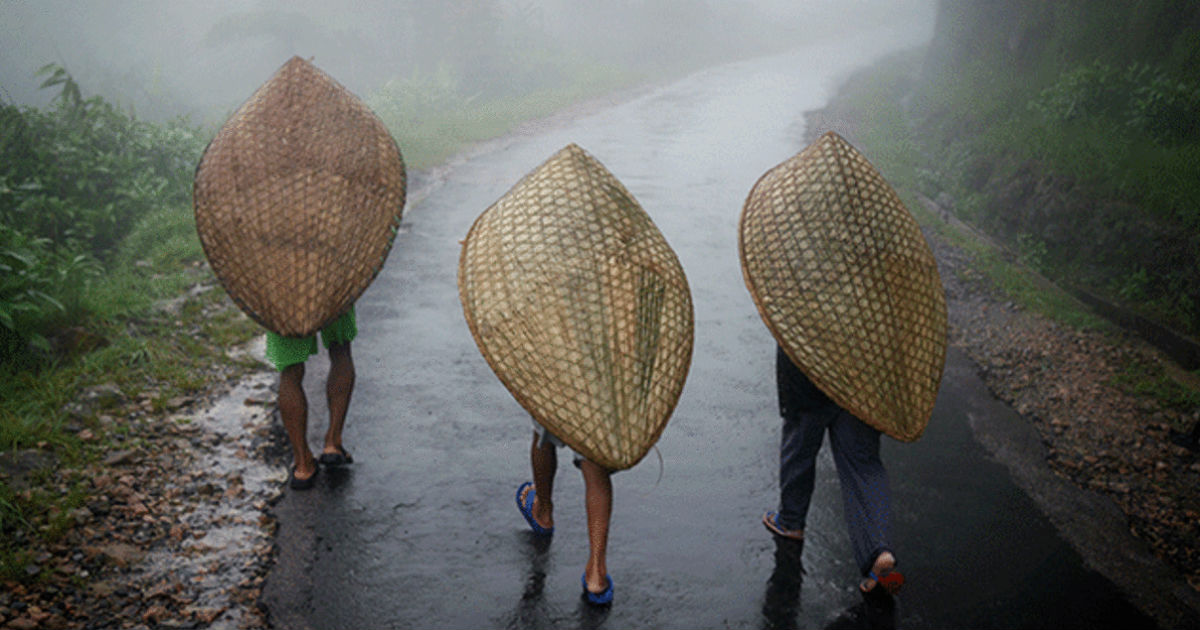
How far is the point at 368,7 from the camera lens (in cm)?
2023

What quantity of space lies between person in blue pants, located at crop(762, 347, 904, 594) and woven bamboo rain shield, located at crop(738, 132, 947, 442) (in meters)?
0.24

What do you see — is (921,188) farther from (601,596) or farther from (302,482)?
(302,482)

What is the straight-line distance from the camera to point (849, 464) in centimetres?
278

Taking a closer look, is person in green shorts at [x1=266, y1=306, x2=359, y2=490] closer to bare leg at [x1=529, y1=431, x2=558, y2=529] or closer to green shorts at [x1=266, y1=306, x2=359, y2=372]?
green shorts at [x1=266, y1=306, x2=359, y2=372]

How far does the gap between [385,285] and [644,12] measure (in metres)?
26.0

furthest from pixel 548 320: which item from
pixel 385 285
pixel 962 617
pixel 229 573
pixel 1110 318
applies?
pixel 1110 318

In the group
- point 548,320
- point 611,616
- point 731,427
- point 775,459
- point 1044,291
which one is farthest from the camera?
point 1044,291

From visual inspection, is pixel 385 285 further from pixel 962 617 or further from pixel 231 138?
pixel 962 617

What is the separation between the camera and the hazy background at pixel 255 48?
1483 cm

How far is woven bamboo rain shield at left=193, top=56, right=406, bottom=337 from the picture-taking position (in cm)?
280

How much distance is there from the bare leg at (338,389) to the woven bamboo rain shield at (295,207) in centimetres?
51

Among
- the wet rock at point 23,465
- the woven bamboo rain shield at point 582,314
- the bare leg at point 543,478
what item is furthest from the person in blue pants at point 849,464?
the wet rock at point 23,465

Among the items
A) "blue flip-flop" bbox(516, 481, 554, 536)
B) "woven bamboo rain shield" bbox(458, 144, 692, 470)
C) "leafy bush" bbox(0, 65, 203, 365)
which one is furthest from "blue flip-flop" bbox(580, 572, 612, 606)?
"leafy bush" bbox(0, 65, 203, 365)

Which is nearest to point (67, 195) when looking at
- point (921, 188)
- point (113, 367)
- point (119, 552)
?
point (113, 367)
